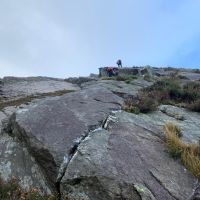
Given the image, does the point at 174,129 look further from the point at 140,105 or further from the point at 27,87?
the point at 27,87

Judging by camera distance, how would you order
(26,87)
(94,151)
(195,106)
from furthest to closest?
(26,87) → (195,106) → (94,151)

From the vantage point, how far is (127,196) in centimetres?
1009

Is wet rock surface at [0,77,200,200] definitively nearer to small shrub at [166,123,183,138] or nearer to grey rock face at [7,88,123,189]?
grey rock face at [7,88,123,189]

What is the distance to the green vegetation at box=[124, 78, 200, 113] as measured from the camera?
16562mm

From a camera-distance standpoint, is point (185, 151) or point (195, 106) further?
point (195, 106)

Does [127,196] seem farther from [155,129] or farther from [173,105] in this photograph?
[173,105]

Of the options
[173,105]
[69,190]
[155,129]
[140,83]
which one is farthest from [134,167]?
[140,83]

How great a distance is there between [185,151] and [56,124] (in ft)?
14.5

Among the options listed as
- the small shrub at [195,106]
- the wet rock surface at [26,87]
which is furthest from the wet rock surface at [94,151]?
the wet rock surface at [26,87]

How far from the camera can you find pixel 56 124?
45.1 ft

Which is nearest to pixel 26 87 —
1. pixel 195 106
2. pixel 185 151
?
pixel 195 106

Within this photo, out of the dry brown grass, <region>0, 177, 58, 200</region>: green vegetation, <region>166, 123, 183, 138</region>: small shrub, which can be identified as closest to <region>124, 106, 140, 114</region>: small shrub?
<region>166, 123, 183, 138</region>: small shrub

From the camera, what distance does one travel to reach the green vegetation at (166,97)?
16.6 m

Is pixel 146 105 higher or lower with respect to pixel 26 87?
higher
